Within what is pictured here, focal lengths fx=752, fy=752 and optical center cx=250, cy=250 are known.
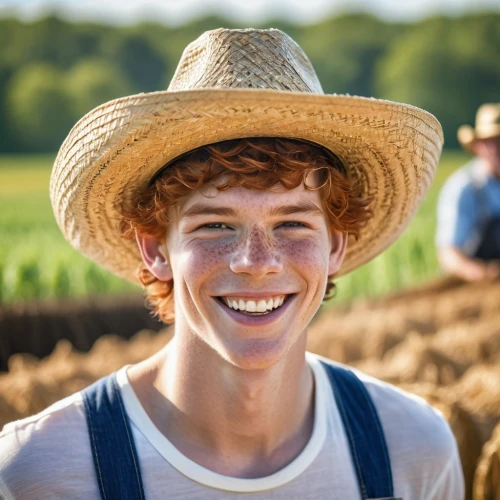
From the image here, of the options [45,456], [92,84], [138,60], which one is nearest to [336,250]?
[45,456]

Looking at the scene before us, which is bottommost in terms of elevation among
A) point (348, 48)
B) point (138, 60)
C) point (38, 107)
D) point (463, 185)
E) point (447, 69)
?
point (463, 185)

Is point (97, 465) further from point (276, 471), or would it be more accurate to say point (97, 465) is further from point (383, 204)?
point (383, 204)

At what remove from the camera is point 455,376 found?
3.41 metres

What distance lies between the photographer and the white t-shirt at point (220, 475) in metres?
1.55

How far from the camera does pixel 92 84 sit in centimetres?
2152

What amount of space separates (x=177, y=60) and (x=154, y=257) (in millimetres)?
27848

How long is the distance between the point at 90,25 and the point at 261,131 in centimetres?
2678

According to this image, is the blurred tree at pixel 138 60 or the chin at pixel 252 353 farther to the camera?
the blurred tree at pixel 138 60

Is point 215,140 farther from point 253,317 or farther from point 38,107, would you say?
point 38,107

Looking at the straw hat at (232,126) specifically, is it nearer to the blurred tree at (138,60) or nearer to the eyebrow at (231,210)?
the eyebrow at (231,210)

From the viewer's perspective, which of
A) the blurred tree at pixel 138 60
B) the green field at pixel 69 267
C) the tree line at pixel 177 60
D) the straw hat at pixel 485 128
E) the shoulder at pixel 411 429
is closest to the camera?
the shoulder at pixel 411 429

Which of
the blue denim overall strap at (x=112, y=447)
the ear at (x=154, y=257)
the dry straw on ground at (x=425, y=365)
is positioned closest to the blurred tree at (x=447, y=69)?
the dry straw on ground at (x=425, y=365)

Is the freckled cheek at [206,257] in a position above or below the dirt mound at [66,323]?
below

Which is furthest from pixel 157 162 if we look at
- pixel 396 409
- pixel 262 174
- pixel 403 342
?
→ pixel 403 342
